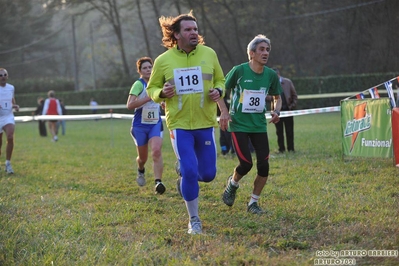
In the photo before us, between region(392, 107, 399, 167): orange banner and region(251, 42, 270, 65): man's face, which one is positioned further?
region(392, 107, 399, 167): orange banner

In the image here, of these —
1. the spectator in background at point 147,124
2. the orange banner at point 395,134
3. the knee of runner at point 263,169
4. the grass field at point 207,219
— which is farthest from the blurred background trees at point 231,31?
the knee of runner at point 263,169

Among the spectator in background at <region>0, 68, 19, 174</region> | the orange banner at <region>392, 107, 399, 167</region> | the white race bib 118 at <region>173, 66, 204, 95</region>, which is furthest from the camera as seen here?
the spectator in background at <region>0, 68, 19, 174</region>

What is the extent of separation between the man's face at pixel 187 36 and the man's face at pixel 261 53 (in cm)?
97

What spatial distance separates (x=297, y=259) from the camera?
14.6ft

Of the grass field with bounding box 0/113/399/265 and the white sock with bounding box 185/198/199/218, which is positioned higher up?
the white sock with bounding box 185/198/199/218

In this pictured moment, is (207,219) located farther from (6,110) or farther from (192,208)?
(6,110)

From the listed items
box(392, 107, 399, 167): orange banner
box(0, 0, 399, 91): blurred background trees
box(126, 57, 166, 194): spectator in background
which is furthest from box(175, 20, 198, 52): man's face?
box(0, 0, 399, 91): blurred background trees

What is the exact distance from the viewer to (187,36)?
18.6 ft

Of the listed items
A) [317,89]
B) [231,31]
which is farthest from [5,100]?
[231,31]

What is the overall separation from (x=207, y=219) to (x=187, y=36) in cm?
202

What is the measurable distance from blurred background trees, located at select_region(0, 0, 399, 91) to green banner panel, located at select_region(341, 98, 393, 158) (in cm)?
1868

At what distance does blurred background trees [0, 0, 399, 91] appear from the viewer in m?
32.7

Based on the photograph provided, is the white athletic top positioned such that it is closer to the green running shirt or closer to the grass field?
the grass field

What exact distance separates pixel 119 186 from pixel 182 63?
4.01 metres
